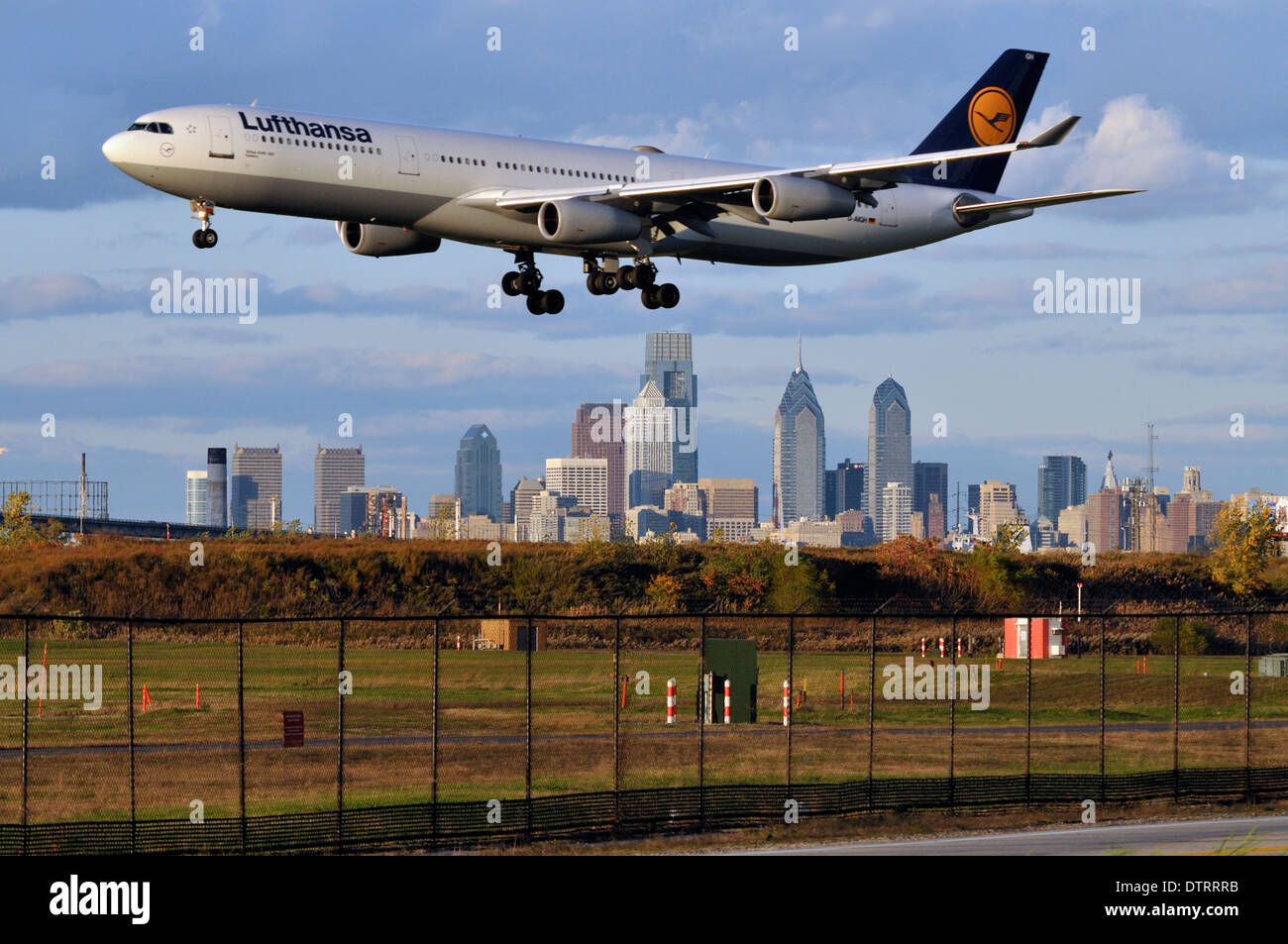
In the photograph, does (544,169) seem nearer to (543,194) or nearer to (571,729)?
(543,194)

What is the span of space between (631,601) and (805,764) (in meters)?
43.4

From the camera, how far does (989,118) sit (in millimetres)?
63250

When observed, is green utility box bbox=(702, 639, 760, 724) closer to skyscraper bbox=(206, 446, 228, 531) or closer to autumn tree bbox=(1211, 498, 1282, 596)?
autumn tree bbox=(1211, 498, 1282, 596)

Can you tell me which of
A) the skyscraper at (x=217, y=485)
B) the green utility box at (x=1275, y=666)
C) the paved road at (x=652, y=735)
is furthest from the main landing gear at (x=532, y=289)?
the skyscraper at (x=217, y=485)

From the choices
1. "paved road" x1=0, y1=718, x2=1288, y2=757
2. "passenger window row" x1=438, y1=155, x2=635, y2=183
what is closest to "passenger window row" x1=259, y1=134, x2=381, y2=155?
"passenger window row" x1=438, y1=155, x2=635, y2=183

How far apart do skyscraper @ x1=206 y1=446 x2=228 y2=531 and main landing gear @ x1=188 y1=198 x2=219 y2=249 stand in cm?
14023

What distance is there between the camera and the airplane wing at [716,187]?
43.9 m

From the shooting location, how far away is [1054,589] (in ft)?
286

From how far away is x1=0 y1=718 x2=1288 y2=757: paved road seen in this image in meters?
34.4

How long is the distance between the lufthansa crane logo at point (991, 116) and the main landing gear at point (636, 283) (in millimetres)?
18101

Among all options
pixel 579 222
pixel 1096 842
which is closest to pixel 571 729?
pixel 579 222

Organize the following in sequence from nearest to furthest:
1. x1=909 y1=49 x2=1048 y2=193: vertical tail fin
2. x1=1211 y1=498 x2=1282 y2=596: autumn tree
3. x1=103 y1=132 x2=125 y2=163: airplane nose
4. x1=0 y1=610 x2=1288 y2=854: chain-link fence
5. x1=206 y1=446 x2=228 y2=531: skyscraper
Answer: x1=0 y1=610 x2=1288 y2=854: chain-link fence → x1=103 y1=132 x2=125 y2=163: airplane nose → x1=909 y1=49 x2=1048 y2=193: vertical tail fin → x1=1211 y1=498 x2=1282 y2=596: autumn tree → x1=206 y1=446 x2=228 y2=531: skyscraper
